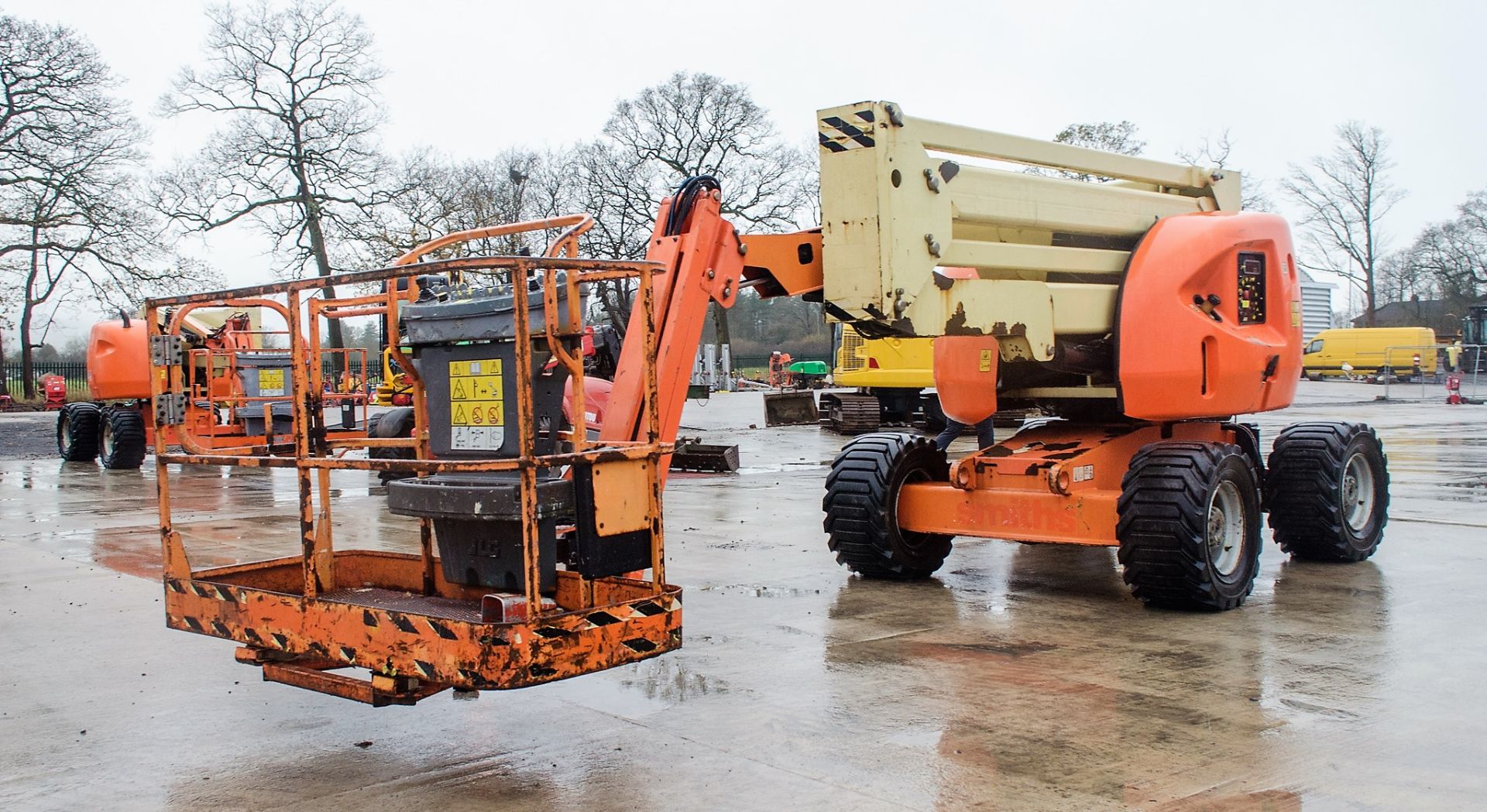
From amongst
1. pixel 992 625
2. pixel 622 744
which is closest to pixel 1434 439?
pixel 992 625

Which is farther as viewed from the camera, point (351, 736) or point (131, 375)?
point (131, 375)

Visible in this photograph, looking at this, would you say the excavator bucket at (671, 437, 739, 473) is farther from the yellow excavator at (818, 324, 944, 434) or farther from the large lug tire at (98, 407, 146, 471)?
the large lug tire at (98, 407, 146, 471)

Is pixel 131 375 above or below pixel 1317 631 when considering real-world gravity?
above

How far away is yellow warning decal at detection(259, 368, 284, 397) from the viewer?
16.8 meters

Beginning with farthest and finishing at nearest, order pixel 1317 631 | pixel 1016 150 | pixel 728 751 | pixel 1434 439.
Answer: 1. pixel 1434 439
2. pixel 1016 150
3. pixel 1317 631
4. pixel 728 751

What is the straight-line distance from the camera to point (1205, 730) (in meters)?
4.96

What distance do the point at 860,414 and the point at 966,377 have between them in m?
14.7

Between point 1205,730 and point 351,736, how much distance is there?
332 centimetres

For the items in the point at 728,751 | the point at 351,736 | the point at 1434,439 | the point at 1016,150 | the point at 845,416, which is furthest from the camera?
the point at 845,416

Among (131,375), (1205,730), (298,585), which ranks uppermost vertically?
(131,375)

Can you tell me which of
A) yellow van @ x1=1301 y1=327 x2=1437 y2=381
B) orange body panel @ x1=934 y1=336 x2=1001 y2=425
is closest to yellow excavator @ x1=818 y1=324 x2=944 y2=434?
orange body panel @ x1=934 y1=336 x2=1001 y2=425

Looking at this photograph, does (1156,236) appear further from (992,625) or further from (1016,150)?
(992,625)

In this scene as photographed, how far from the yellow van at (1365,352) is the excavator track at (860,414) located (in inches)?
1261

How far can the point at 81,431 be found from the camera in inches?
760
